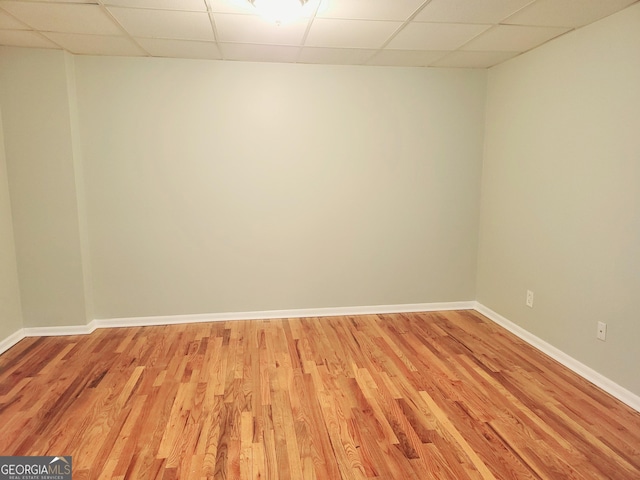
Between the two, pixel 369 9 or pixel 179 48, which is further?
pixel 179 48

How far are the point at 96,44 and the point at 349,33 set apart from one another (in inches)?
75.7

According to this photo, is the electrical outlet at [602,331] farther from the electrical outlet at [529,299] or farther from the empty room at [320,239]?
the electrical outlet at [529,299]

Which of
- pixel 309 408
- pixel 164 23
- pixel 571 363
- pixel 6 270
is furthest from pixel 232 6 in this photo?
pixel 571 363

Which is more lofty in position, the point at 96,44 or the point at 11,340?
the point at 96,44

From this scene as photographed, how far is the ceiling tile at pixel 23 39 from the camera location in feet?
8.89

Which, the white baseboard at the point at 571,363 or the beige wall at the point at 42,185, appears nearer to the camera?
the white baseboard at the point at 571,363

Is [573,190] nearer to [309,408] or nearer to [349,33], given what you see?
[349,33]

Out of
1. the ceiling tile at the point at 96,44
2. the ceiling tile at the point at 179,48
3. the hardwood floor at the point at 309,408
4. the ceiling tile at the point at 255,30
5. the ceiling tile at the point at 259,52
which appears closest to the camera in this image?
the hardwood floor at the point at 309,408

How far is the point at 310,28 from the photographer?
2.66 metres

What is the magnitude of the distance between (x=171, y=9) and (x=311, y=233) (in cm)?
210

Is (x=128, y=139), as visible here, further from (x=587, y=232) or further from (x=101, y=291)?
(x=587, y=232)

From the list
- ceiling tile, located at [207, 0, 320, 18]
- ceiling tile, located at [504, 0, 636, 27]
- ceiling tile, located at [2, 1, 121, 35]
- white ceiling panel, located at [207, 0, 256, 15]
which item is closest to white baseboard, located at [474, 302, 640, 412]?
ceiling tile, located at [504, 0, 636, 27]

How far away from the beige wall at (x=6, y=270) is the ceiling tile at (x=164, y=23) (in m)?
1.52

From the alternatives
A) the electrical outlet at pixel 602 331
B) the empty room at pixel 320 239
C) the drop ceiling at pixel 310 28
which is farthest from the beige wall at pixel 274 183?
the electrical outlet at pixel 602 331
